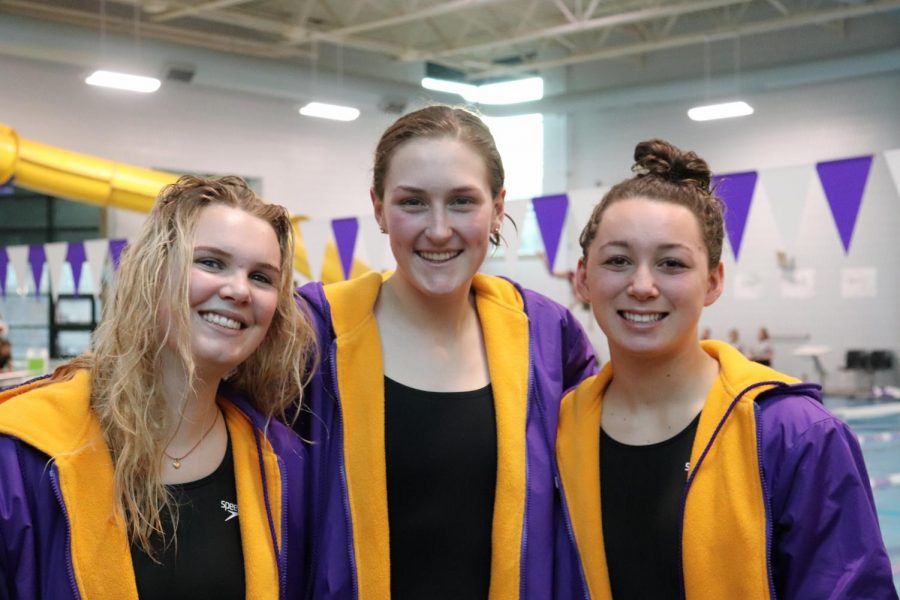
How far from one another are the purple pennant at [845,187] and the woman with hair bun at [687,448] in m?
3.74

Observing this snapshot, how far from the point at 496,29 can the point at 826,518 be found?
541 inches

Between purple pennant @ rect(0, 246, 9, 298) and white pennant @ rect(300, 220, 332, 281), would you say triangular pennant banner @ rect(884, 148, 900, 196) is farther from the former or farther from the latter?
purple pennant @ rect(0, 246, 9, 298)

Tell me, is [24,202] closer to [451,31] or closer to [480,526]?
[451,31]

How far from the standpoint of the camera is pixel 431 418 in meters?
1.82

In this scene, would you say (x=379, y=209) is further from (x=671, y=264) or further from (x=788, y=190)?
(x=788, y=190)

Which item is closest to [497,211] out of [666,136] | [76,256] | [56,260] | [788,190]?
[788,190]

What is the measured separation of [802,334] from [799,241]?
1.41 meters

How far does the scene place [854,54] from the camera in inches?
487

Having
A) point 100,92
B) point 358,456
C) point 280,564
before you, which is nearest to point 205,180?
point 358,456

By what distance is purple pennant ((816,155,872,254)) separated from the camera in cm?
507

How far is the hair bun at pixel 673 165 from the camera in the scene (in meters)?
1.77

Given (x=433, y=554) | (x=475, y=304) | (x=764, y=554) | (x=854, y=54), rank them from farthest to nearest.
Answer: (x=854, y=54) → (x=475, y=304) → (x=433, y=554) → (x=764, y=554)

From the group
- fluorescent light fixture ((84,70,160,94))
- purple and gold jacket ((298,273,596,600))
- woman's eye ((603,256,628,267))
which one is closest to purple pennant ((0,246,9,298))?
fluorescent light fixture ((84,70,160,94))

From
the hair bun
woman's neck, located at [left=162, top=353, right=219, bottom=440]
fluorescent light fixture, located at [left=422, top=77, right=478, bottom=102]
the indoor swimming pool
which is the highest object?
fluorescent light fixture, located at [left=422, top=77, right=478, bottom=102]
